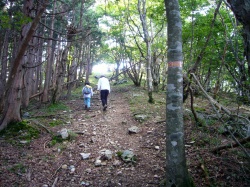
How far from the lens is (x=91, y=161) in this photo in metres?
4.91

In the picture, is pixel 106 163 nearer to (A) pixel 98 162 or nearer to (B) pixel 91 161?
(A) pixel 98 162

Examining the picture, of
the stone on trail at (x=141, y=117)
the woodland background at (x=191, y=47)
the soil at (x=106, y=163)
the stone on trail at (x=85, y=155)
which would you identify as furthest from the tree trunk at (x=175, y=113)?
the stone on trail at (x=141, y=117)

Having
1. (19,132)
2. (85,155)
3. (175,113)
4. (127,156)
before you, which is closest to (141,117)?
(127,156)

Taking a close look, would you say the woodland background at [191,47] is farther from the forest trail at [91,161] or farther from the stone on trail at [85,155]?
the stone on trail at [85,155]

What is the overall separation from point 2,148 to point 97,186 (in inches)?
107

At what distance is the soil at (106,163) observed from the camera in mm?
3783

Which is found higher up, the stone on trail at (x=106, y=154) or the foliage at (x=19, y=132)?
the foliage at (x=19, y=132)

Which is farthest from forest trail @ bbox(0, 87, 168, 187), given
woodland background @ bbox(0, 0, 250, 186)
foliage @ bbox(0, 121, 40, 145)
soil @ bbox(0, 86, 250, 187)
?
woodland background @ bbox(0, 0, 250, 186)

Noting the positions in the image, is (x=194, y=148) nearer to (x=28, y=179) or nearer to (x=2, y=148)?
(x=28, y=179)

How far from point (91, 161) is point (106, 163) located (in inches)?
16.1

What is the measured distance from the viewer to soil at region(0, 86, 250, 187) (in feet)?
12.4

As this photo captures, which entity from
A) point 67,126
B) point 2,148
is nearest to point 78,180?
point 2,148

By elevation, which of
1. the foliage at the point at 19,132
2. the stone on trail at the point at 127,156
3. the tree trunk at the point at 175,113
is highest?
the tree trunk at the point at 175,113

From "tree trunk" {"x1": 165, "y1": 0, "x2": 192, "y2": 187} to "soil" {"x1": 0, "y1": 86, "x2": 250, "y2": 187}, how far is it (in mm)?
687
